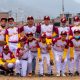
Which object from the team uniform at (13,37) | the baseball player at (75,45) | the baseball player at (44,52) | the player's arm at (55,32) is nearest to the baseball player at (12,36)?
the team uniform at (13,37)

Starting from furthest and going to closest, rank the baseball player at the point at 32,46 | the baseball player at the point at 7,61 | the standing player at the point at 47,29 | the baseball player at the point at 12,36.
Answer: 1. the baseball player at the point at 12,36
2. the standing player at the point at 47,29
3. the baseball player at the point at 32,46
4. the baseball player at the point at 7,61

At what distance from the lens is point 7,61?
14.1m

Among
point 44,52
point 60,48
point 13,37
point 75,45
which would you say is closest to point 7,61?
point 13,37

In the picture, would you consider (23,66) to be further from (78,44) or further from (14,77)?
(78,44)

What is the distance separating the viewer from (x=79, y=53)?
14.2 meters

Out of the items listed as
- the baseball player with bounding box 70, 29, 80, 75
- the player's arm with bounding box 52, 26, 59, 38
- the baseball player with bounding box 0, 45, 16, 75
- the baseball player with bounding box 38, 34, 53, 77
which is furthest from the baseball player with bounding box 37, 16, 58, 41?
the baseball player with bounding box 0, 45, 16, 75

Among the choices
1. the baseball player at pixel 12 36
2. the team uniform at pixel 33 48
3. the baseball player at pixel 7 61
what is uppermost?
the baseball player at pixel 12 36

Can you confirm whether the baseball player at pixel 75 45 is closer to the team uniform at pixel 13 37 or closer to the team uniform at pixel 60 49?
the team uniform at pixel 60 49

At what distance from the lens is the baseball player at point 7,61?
13.9 metres

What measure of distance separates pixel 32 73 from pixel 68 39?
5.54ft

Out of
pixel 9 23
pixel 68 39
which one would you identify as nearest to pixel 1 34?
pixel 9 23

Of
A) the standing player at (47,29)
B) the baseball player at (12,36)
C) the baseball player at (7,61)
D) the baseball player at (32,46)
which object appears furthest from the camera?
the baseball player at (12,36)

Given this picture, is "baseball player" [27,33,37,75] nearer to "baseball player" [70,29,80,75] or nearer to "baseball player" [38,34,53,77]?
"baseball player" [38,34,53,77]

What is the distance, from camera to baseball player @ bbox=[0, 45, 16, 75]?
13.9 meters
